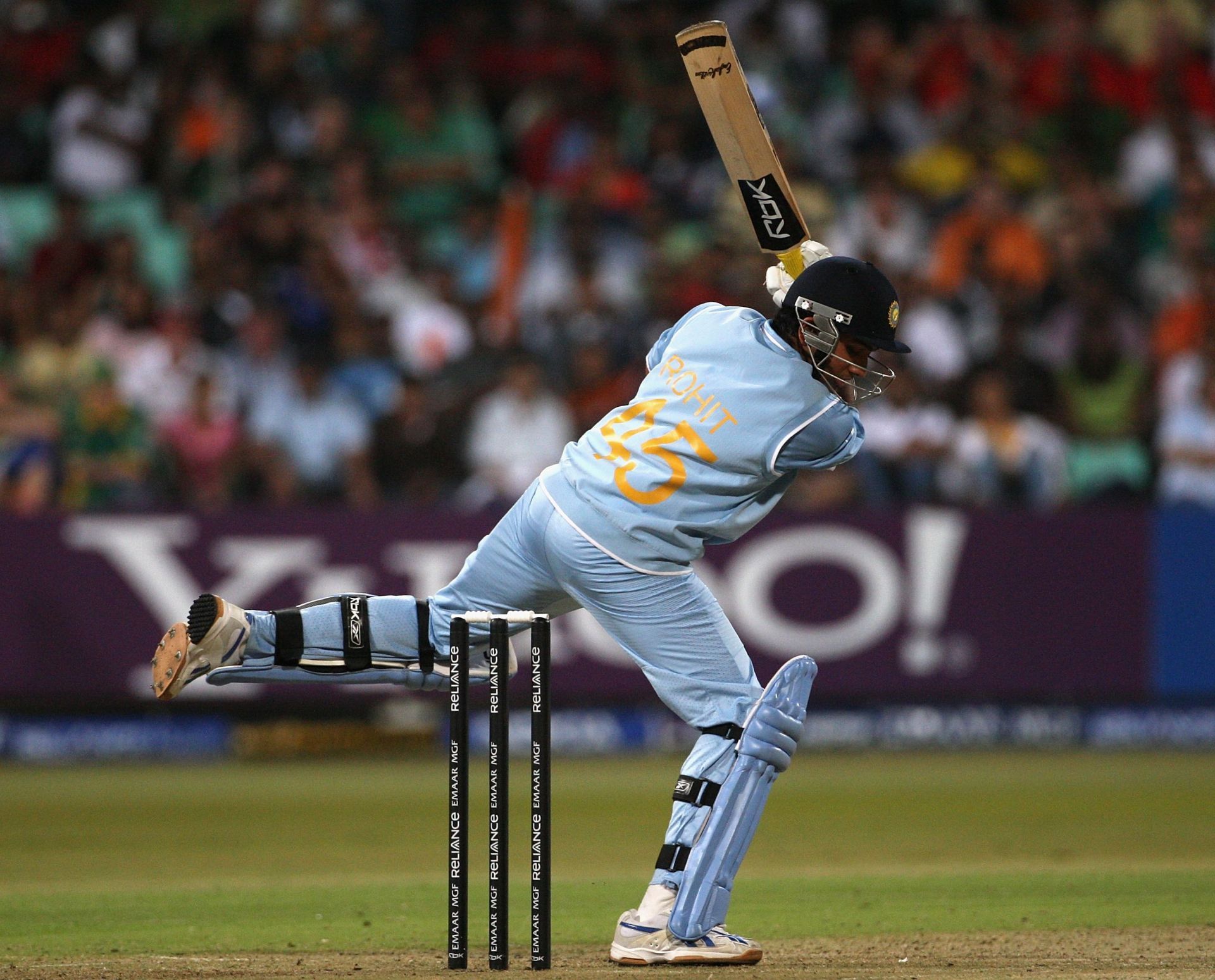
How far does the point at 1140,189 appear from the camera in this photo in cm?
1373

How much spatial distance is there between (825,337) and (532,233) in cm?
839

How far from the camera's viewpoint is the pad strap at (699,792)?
16.3 ft

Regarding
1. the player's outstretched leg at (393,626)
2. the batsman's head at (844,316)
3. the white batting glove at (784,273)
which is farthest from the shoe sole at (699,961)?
the white batting glove at (784,273)

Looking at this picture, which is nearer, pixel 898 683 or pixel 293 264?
pixel 898 683

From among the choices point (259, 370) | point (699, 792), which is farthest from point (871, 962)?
point (259, 370)

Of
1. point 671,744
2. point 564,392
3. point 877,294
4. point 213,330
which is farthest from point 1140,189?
point 877,294

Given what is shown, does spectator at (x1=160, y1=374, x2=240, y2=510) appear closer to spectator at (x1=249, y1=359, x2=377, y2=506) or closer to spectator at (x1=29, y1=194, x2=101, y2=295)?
spectator at (x1=249, y1=359, x2=377, y2=506)

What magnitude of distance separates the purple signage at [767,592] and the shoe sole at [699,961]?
570cm

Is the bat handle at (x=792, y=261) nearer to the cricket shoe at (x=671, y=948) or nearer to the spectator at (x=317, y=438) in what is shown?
the cricket shoe at (x=671, y=948)

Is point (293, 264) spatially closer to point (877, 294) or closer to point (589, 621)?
point (589, 621)

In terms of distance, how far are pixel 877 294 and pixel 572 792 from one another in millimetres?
4988

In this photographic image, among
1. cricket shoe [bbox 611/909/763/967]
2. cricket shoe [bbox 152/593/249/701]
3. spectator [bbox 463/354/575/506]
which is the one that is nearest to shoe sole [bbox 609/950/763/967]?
cricket shoe [bbox 611/909/763/967]

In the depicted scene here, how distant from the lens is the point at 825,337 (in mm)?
4922

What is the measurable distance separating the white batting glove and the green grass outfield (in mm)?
1822
